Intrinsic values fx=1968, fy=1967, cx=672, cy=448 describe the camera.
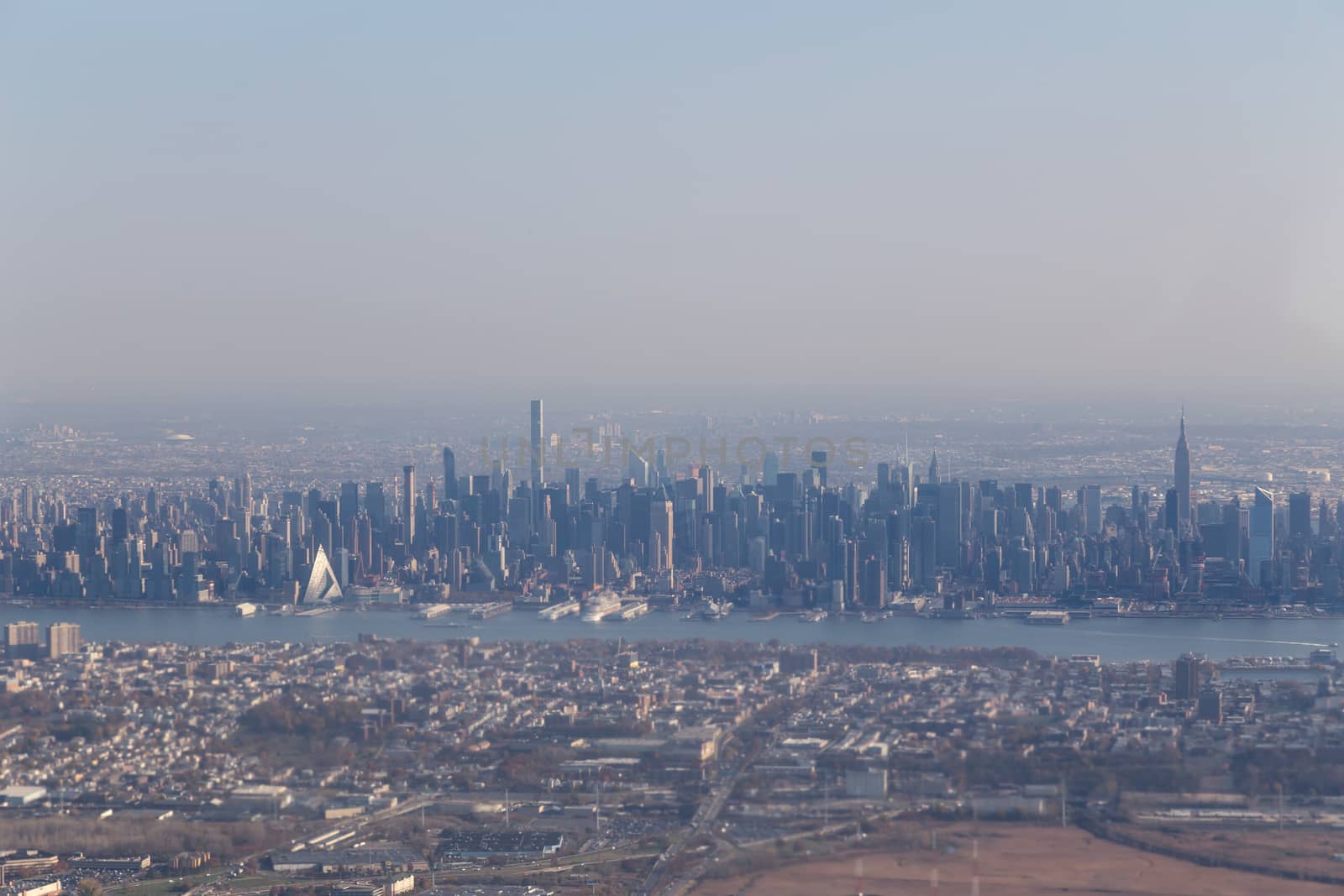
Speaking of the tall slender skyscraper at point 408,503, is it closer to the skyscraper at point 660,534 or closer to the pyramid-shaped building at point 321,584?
the pyramid-shaped building at point 321,584

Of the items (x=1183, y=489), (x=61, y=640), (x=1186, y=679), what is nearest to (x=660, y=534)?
(x=1183, y=489)

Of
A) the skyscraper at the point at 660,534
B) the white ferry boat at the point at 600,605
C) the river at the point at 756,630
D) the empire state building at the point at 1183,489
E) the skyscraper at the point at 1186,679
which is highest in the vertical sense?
the empire state building at the point at 1183,489

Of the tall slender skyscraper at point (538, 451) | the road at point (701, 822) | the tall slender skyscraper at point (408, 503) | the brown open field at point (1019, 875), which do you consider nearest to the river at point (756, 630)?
the tall slender skyscraper at point (408, 503)

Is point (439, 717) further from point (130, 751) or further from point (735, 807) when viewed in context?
point (735, 807)

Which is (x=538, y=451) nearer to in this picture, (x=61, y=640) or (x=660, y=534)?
(x=660, y=534)

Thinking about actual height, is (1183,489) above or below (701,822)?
above

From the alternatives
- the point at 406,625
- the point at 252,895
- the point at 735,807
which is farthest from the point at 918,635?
the point at 252,895
